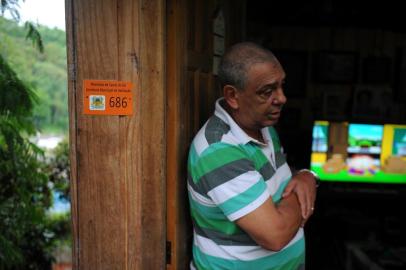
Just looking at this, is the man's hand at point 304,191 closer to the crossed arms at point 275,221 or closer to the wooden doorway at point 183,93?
the crossed arms at point 275,221

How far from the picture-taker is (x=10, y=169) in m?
1.94

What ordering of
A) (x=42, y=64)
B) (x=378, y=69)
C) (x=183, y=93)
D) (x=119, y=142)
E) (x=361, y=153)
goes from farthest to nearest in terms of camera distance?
(x=378, y=69) < (x=361, y=153) < (x=42, y=64) < (x=183, y=93) < (x=119, y=142)

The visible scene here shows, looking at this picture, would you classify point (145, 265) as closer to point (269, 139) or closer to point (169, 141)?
point (169, 141)

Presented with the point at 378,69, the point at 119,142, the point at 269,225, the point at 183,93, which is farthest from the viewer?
the point at 378,69

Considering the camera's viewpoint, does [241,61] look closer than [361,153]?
Yes

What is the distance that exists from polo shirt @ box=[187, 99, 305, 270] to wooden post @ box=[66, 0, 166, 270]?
14 centimetres

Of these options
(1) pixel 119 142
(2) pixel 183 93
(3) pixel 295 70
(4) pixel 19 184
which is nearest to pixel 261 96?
(2) pixel 183 93

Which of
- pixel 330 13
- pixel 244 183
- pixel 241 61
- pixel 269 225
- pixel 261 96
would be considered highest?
pixel 330 13

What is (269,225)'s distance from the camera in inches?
39.7

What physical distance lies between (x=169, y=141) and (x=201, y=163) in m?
0.18

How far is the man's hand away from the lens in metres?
1.18

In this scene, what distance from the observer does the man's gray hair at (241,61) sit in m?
1.10

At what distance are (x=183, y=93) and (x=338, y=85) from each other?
2245 millimetres

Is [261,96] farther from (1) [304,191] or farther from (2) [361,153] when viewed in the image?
(2) [361,153]
